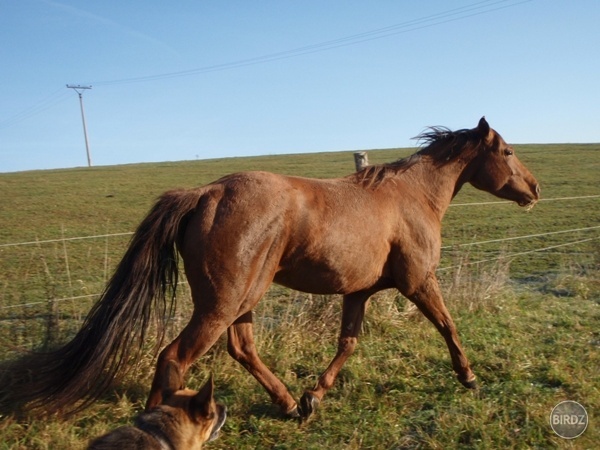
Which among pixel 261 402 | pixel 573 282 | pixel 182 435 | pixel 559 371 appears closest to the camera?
pixel 182 435

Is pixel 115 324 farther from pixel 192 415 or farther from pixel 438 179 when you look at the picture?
pixel 438 179

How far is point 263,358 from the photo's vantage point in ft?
15.6

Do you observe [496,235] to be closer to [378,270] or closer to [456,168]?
[456,168]

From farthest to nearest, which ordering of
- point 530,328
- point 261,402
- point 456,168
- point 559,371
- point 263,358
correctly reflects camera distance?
point 530,328 → point 456,168 → point 263,358 → point 559,371 → point 261,402

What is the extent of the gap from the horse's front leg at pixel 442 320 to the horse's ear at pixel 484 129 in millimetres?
1618

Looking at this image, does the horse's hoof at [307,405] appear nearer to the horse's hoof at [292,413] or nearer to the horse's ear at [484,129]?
the horse's hoof at [292,413]

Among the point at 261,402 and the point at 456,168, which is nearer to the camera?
the point at 261,402

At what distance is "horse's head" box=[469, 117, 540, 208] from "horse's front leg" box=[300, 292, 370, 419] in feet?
5.74

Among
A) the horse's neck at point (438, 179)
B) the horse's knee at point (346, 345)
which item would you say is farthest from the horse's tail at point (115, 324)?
the horse's neck at point (438, 179)

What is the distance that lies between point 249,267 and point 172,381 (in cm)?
94

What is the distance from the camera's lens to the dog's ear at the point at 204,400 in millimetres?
2547

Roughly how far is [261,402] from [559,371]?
2.41m

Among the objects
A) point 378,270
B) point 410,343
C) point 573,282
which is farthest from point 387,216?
point 573,282

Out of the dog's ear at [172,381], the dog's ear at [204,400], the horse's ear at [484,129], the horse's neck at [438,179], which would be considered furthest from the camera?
the horse's ear at [484,129]
